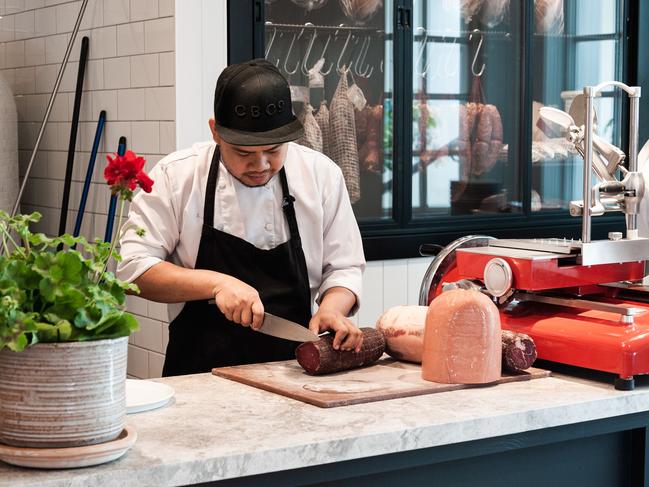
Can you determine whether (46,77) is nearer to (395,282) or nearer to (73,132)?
(73,132)

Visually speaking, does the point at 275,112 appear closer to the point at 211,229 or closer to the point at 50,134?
the point at 211,229

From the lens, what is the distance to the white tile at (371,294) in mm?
4793

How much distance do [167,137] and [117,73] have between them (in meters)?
0.57

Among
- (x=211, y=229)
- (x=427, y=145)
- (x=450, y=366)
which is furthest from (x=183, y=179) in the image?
(x=427, y=145)

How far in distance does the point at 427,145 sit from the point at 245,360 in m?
2.52

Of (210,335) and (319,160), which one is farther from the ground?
(319,160)

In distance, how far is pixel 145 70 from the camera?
433 centimetres

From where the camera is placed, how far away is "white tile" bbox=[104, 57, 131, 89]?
14.7 feet

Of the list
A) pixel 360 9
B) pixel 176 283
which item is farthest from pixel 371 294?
pixel 176 283

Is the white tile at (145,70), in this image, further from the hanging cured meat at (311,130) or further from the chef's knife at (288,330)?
the chef's knife at (288,330)

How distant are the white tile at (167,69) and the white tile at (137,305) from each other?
3.03ft

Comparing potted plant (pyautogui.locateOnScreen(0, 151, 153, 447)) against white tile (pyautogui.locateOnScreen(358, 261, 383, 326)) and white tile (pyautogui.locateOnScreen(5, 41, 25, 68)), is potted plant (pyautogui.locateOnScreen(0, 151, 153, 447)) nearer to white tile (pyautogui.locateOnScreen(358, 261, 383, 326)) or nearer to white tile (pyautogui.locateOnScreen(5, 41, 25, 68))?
white tile (pyautogui.locateOnScreen(358, 261, 383, 326))

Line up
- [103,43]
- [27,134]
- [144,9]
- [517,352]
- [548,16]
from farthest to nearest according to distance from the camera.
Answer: [548,16] → [27,134] → [103,43] → [144,9] → [517,352]

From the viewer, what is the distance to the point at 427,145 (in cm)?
520
